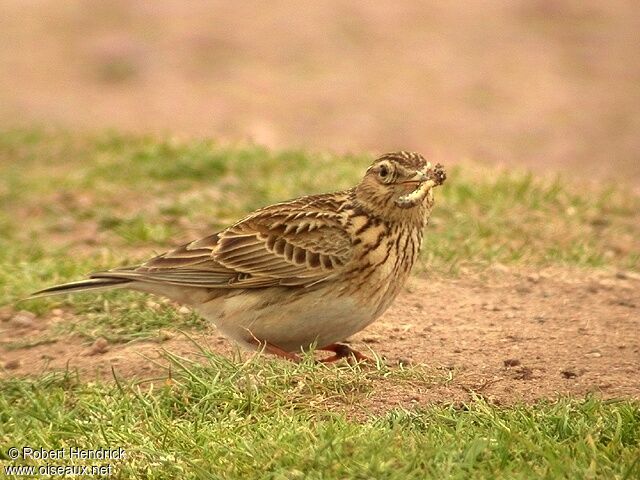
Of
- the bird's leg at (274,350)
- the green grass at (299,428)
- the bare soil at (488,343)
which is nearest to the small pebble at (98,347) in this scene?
the bare soil at (488,343)

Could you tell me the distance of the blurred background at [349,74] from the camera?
1543 centimetres

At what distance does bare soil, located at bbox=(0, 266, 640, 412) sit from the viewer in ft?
21.1

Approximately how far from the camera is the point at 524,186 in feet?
34.8

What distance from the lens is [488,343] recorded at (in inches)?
285

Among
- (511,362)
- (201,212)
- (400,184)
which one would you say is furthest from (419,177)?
(201,212)

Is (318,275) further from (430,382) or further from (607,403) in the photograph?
(607,403)

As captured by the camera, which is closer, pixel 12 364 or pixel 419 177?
pixel 419 177

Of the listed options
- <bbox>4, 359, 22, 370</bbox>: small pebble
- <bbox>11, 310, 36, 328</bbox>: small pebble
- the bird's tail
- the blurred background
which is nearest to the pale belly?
the bird's tail

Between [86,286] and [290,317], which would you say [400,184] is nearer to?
[290,317]

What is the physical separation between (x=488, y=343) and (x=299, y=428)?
1.79 meters

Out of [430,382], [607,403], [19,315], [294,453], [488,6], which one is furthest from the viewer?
[488,6]

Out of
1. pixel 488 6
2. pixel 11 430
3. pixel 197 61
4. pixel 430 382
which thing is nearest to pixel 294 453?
pixel 430 382

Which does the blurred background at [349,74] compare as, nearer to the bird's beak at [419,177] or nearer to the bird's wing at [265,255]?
the bird's wing at [265,255]

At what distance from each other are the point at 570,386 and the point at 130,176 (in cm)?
603
